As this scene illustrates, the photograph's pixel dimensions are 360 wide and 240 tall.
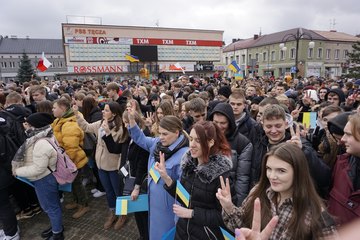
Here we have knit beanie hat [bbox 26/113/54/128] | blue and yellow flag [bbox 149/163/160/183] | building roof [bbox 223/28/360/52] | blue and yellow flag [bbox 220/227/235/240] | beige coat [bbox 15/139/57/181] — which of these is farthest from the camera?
building roof [bbox 223/28/360/52]

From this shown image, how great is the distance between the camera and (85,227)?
3.99 m

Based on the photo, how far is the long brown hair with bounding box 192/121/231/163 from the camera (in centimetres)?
217

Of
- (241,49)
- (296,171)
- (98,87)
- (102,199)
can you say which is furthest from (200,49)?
(296,171)

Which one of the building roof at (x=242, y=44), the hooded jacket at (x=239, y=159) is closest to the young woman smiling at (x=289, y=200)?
the hooded jacket at (x=239, y=159)

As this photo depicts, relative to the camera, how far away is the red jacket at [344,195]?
5.72 feet

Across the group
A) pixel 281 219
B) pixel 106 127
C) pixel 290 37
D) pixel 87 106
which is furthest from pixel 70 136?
pixel 290 37

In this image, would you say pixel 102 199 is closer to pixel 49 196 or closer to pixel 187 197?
pixel 49 196

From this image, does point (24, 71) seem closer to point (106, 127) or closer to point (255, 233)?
point (106, 127)

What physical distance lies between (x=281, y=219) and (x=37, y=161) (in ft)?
9.92

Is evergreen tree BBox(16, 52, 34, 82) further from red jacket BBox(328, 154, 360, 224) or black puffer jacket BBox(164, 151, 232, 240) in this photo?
red jacket BBox(328, 154, 360, 224)

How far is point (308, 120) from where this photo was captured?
12.3 feet

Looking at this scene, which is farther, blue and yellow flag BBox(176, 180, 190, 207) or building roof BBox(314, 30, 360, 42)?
building roof BBox(314, 30, 360, 42)

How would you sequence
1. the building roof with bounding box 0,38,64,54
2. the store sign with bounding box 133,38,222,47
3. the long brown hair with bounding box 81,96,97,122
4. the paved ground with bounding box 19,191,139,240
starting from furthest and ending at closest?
the building roof with bounding box 0,38,64,54, the store sign with bounding box 133,38,222,47, the long brown hair with bounding box 81,96,97,122, the paved ground with bounding box 19,191,139,240

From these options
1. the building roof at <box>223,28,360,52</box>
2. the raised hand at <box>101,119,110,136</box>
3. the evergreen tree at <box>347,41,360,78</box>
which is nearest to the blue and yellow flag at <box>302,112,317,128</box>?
the raised hand at <box>101,119,110,136</box>
